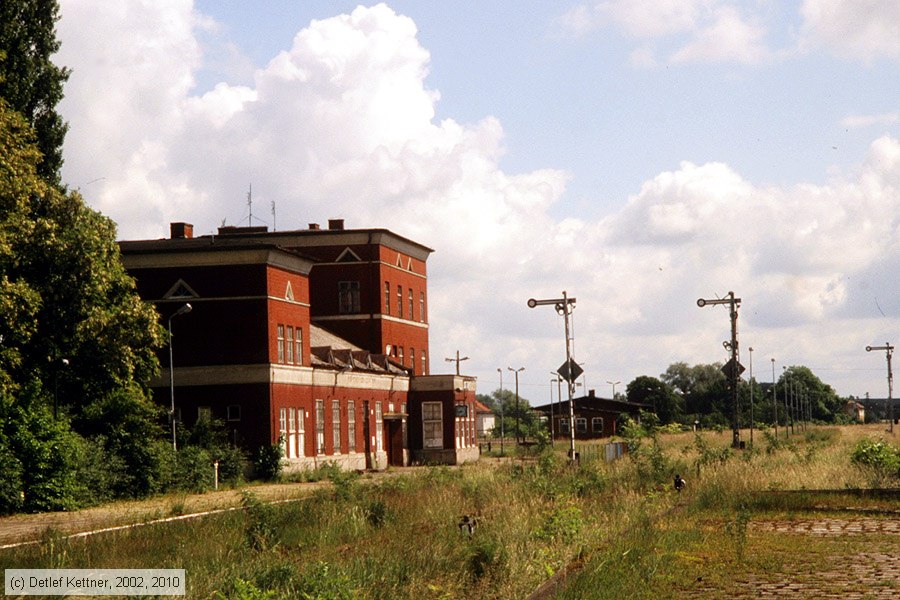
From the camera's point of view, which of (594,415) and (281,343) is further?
(594,415)

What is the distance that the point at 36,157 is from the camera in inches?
1368

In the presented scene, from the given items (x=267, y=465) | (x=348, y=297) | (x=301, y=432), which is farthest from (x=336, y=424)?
(x=348, y=297)

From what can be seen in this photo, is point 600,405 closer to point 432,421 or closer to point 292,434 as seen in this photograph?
point 432,421

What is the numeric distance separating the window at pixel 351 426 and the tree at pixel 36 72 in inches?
764

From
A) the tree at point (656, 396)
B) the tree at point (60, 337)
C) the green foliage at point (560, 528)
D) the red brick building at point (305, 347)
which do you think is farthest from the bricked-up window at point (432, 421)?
the tree at point (656, 396)

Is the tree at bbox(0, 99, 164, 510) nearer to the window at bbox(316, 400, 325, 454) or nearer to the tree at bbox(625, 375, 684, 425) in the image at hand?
the window at bbox(316, 400, 325, 454)

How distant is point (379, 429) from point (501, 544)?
154ft

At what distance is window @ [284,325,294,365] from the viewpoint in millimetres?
50859

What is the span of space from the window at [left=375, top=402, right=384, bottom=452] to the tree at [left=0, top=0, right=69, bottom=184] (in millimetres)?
23233

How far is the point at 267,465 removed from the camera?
48000 millimetres

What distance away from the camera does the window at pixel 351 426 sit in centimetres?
5725

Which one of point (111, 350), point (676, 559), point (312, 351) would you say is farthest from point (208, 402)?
point (676, 559)

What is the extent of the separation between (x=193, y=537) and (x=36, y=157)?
1954 cm

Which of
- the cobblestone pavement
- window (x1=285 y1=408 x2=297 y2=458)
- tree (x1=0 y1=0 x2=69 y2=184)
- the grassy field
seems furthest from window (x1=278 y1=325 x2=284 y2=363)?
the cobblestone pavement
